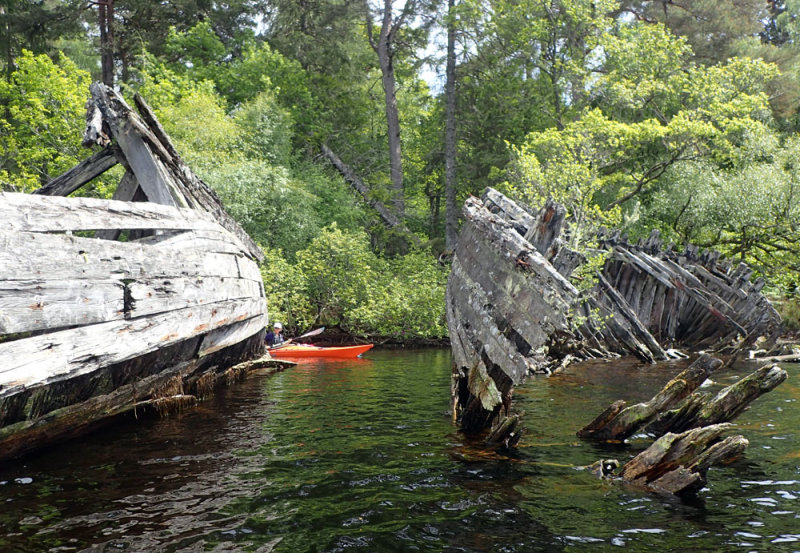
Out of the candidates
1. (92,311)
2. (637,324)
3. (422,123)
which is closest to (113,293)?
(92,311)

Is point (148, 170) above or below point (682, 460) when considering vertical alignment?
above

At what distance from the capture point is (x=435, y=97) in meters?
38.9

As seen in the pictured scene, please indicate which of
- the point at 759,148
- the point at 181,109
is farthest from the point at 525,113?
the point at 181,109

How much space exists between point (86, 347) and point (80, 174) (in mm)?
4901

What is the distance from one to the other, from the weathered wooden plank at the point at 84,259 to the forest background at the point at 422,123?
14.7 meters

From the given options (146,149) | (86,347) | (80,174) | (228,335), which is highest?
(146,149)

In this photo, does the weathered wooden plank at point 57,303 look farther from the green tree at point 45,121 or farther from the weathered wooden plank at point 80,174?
the green tree at point 45,121

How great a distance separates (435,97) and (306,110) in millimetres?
8325

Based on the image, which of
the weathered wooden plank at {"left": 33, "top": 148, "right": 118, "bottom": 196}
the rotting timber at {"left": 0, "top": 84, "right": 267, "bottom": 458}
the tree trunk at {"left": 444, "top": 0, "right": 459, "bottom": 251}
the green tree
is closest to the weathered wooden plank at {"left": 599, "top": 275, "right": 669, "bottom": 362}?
the rotting timber at {"left": 0, "top": 84, "right": 267, "bottom": 458}

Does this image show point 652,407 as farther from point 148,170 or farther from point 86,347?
point 148,170

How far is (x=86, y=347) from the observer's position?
5.47 meters

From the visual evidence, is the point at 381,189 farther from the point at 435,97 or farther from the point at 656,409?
the point at 656,409

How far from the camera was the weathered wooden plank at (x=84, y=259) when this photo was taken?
193 inches

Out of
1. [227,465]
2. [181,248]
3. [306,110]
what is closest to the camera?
[227,465]
